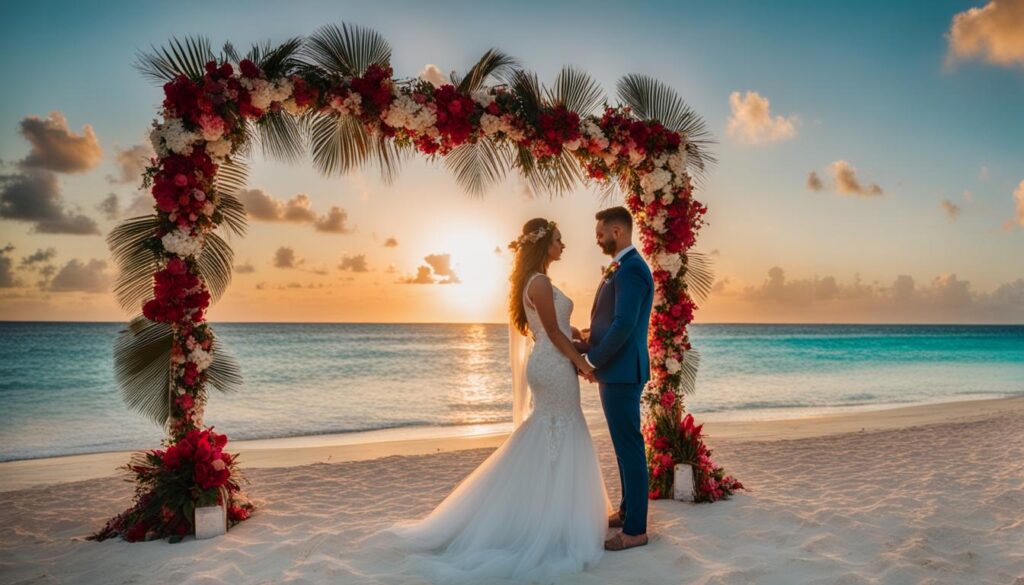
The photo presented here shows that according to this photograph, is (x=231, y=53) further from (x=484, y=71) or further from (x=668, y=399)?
(x=668, y=399)

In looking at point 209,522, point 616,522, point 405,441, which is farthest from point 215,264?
point 405,441

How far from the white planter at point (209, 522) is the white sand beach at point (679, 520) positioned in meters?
0.13

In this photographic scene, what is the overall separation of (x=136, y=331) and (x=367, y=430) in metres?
8.90

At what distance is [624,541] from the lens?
4.85m

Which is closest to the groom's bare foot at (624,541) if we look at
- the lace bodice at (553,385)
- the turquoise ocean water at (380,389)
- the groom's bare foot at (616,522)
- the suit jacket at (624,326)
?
the groom's bare foot at (616,522)

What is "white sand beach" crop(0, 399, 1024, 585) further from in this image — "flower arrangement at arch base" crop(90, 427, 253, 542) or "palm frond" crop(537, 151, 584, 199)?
"palm frond" crop(537, 151, 584, 199)

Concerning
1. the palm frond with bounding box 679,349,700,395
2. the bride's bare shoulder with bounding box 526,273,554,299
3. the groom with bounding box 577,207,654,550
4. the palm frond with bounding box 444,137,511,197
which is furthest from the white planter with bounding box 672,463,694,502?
the palm frond with bounding box 444,137,511,197

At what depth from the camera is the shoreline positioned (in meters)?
9.15

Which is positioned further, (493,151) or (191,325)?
(493,151)

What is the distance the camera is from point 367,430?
14125 mm

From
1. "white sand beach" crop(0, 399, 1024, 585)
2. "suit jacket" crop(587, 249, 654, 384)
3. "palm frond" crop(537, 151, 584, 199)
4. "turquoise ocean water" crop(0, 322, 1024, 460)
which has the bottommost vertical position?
"turquoise ocean water" crop(0, 322, 1024, 460)

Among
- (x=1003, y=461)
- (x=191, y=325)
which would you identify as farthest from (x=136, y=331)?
(x=1003, y=461)

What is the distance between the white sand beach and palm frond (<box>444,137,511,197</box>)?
347cm

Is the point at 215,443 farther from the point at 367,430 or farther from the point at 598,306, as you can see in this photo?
the point at 367,430
